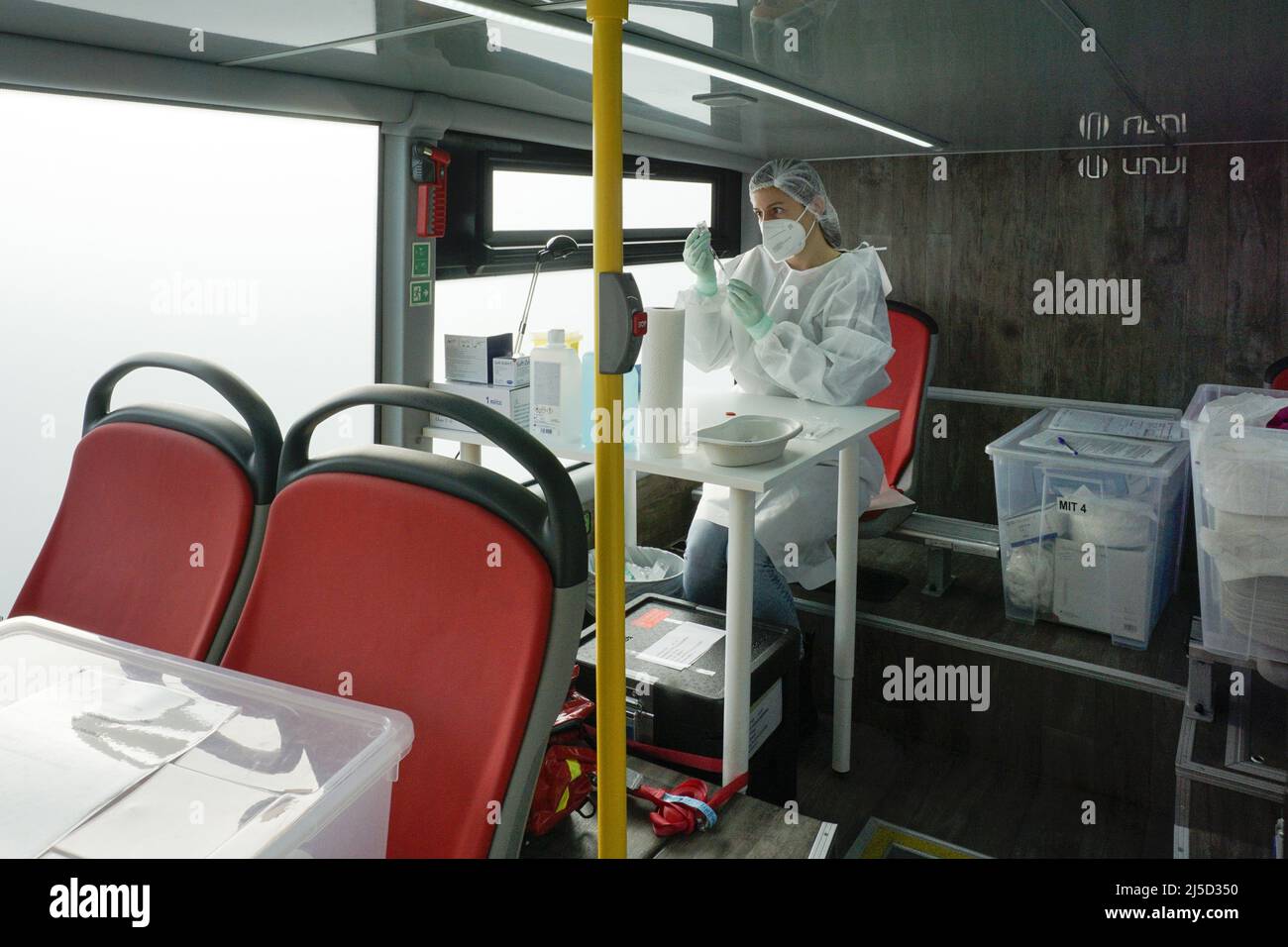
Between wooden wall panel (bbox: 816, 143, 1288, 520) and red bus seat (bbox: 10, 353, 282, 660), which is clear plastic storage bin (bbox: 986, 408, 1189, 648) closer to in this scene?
wooden wall panel (bbox: 816, 143, 1288, 520)

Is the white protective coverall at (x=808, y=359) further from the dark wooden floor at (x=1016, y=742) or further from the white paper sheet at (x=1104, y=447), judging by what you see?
the white paper sheet at (x=1104, y=447)

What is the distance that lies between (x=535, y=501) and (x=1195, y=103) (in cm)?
219

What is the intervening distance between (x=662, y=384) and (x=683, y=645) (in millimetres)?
629

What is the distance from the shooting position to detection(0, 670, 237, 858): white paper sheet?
74 cm

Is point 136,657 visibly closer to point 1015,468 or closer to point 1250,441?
point 1250,441

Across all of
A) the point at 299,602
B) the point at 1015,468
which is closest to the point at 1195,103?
the point at 1015,468

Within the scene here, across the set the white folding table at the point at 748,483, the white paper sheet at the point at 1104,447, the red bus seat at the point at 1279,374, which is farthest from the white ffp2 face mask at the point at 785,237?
the red bus seat at the point at 1279,374

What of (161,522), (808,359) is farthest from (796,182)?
(161,522)

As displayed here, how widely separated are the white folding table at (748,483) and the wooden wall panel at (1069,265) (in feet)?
4.68

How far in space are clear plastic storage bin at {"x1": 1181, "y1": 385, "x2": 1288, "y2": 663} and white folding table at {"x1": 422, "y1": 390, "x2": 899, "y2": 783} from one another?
29.0 inches

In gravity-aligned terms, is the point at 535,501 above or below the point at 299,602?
above

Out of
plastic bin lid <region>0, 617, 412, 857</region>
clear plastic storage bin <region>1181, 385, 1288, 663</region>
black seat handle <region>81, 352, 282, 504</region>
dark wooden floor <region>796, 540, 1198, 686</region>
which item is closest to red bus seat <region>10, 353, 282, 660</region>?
black seat handle <region>81, 352, 282, 504</region>

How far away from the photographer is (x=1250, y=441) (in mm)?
1886

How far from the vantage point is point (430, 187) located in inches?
96.3
